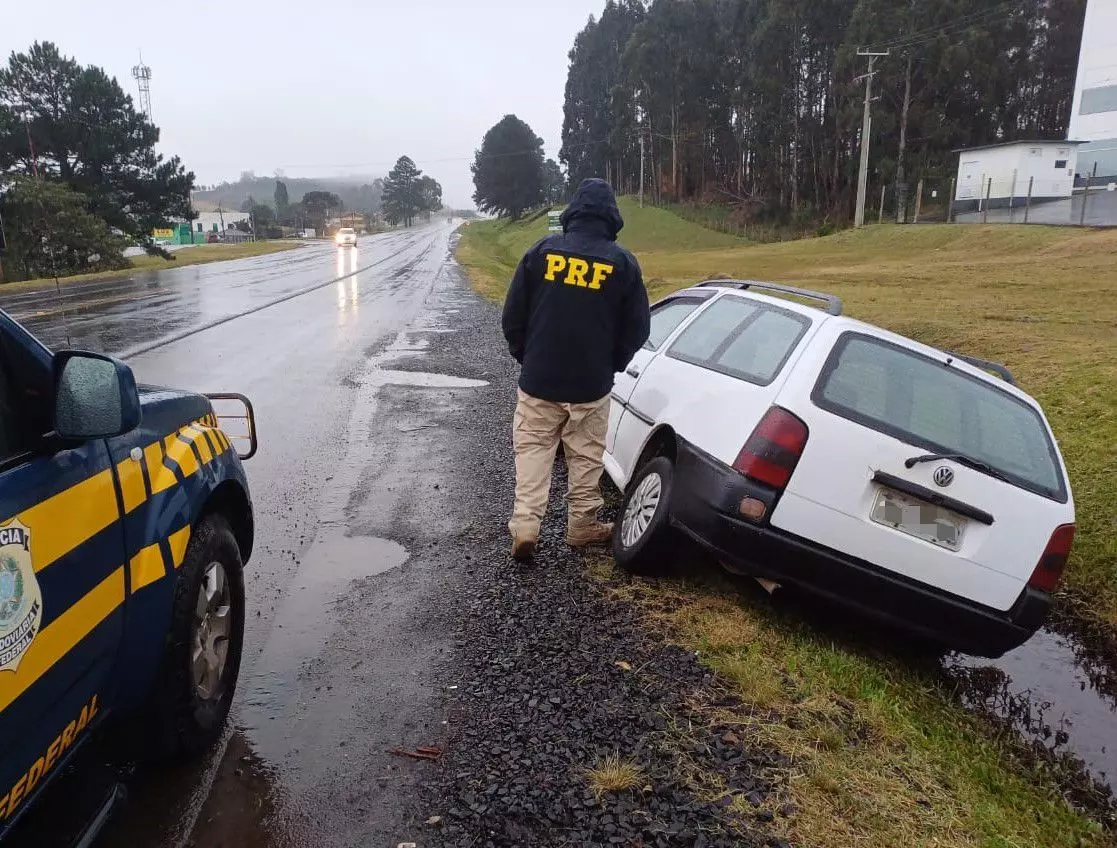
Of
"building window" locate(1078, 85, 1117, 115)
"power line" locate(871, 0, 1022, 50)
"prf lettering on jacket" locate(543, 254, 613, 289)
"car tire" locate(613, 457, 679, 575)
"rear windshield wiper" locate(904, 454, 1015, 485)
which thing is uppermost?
"power line" locate(871, 0, 1022, 50)

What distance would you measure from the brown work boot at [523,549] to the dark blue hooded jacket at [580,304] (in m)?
0.79

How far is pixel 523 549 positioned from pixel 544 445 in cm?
59

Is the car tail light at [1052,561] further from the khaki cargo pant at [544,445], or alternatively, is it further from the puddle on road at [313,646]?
the puddle on road at [313,646]

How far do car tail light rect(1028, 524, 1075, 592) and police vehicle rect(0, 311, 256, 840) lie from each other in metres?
3.33

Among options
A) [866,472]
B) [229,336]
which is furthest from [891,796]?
[229,336]

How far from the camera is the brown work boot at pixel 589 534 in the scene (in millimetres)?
4742

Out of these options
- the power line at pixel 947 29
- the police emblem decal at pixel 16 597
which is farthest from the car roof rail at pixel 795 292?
the power line at pixel 947 29

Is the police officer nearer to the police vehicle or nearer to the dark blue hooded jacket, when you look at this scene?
the dark blue hooded jacket

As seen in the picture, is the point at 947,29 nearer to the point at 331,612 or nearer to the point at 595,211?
the point at 595,211

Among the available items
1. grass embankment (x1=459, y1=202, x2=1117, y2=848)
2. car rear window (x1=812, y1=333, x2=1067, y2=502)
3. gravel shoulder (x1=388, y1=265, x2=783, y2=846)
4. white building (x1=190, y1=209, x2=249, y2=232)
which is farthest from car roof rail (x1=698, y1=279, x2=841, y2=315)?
white building (x1=190, y1=209, x2=249, y2=232)

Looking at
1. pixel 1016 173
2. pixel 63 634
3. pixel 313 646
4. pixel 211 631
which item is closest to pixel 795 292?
pixel 313 646

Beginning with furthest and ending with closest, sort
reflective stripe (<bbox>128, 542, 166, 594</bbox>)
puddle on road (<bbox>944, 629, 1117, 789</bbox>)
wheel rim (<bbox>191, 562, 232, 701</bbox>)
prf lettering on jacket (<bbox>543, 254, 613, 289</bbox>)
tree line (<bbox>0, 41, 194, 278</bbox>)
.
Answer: tree line (<bbox>0, 41, 194, 278</bbox>) < prf lettering on jacket (<bbox>543, 254, 613, 289</bbox>) < puddle on road (<bbox>944, 629, 1117, 789</bbox>) < wheel rim (<bbox>191, 562, 232, 701</bbox>) < reflective stripe (<bbox>128, 542, 166, 594</bbox>)

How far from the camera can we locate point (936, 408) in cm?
378

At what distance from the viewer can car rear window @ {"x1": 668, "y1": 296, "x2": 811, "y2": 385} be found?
4.07 meters
